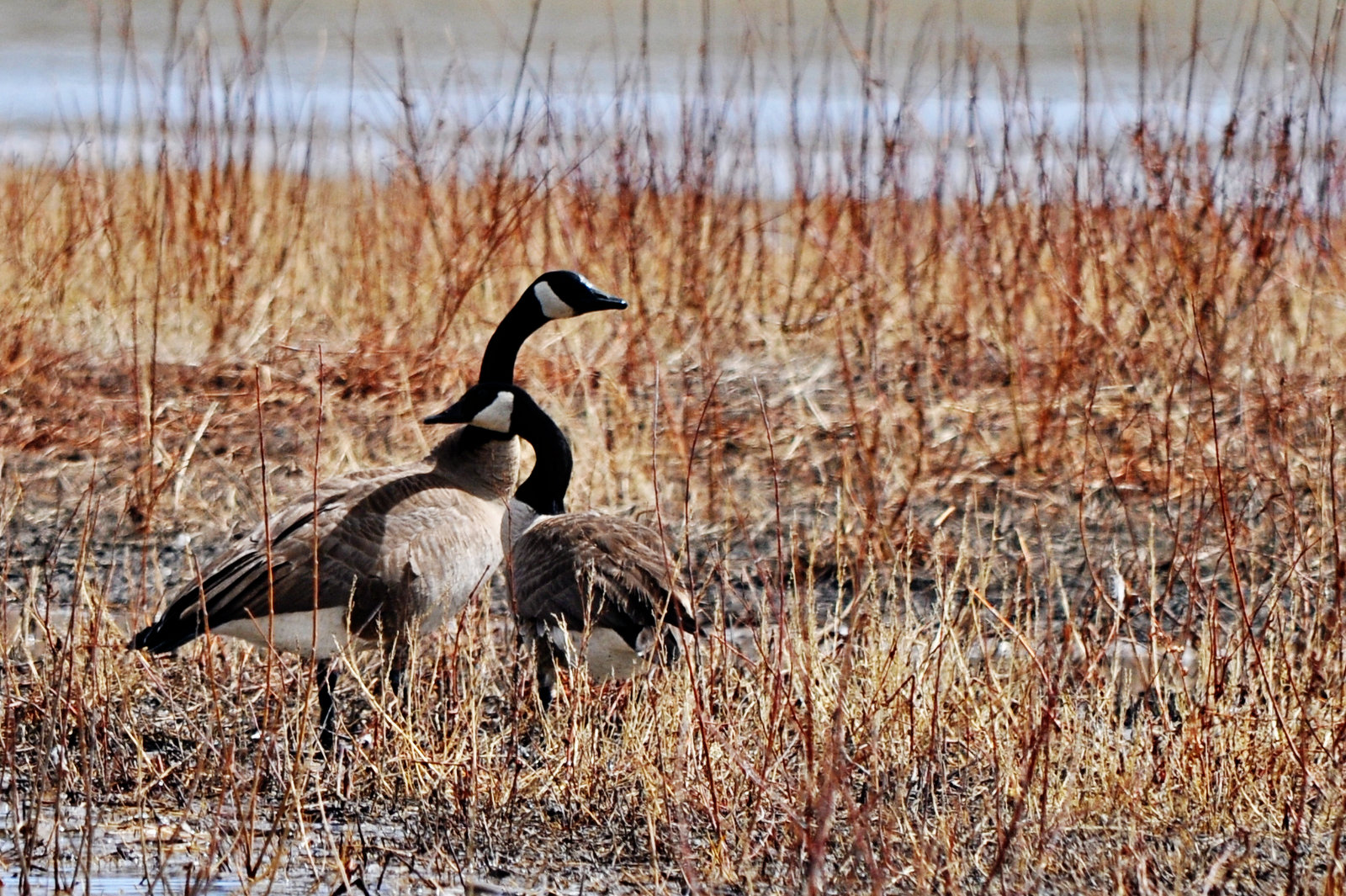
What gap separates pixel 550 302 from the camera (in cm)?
610

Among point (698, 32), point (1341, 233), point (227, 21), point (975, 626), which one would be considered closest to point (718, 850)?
point (975, 626)

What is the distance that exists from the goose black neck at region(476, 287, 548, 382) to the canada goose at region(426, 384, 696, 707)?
23.0 inches

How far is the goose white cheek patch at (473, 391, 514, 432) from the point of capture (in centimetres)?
559

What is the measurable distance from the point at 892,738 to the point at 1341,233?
18.1 ft

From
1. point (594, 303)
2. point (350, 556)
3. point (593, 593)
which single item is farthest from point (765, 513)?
point (350, 556)

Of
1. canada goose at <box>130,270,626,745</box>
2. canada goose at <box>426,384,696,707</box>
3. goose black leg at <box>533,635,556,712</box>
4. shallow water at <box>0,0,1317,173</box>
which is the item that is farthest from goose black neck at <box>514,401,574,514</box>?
shallow water at <box>0,0,1317,173</box>

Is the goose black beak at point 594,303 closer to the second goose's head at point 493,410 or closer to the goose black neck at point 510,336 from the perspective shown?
the goose black neck at point 510,336

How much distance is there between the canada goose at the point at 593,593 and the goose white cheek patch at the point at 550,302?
72cm

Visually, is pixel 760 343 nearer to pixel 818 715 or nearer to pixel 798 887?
pixel 818 715

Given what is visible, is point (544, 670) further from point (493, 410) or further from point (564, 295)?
point (564, 295)

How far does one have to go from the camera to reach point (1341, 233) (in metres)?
8.83

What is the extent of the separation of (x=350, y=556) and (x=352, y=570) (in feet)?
0.16

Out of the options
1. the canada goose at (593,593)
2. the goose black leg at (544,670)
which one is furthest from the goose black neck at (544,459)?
the goose black leg at (544,670)

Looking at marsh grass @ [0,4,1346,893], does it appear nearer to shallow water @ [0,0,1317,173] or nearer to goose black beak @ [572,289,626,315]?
goose black beak @ [572,289,626,315]
